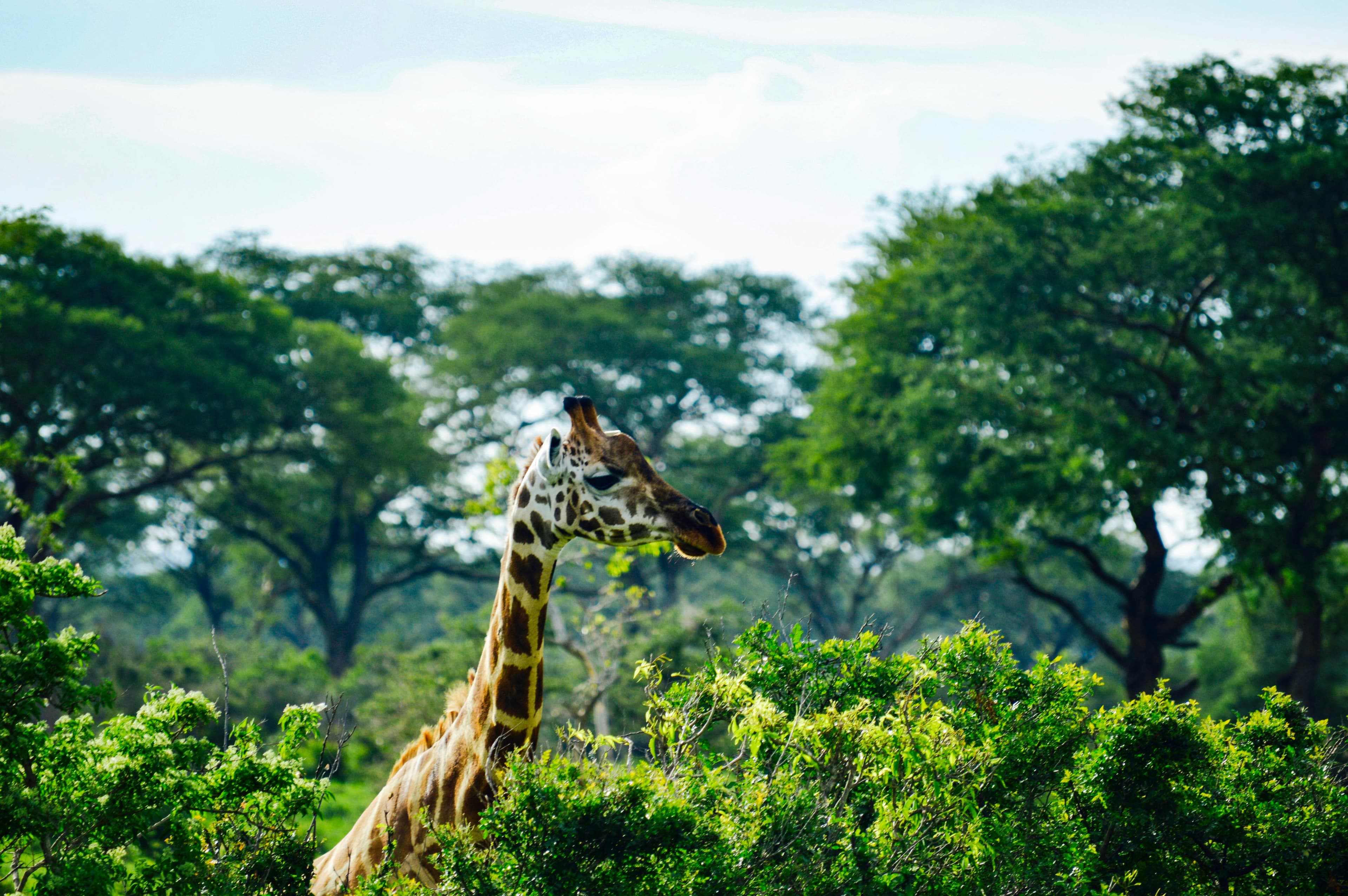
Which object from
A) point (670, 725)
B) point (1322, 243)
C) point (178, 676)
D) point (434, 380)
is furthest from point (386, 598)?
point (670, 725)

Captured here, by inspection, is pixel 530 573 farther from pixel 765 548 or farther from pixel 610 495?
pixel 765 548

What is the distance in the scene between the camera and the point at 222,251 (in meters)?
33.1

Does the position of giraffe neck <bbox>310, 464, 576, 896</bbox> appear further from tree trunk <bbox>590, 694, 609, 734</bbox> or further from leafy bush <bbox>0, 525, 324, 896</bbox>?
tree trunk <bbox>590, 694, 609, 734</bbox>

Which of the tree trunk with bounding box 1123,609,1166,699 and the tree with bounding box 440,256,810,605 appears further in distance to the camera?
the tree with bounding box 440,256,810,605

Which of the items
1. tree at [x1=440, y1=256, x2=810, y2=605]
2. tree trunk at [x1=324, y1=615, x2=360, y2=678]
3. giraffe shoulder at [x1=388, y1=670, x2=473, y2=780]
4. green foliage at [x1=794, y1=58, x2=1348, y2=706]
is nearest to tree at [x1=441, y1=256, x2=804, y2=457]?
tree at [x1=440, y1=256, x2=810, y2=605]

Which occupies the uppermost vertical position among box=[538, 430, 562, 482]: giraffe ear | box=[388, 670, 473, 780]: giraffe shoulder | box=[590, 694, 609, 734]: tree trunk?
box=[538, 430, 562, 482]: giraffe ear

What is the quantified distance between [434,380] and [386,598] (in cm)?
2555

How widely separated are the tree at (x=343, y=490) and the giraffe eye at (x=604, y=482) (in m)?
22.6

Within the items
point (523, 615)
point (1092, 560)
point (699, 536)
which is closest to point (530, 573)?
point (523, 615)

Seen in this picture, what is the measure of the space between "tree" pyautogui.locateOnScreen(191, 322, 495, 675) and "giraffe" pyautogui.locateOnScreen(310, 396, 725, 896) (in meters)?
22.1

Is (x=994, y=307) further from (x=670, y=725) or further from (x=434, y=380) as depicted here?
(x=434, y=380)

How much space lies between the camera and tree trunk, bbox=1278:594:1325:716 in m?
16.7

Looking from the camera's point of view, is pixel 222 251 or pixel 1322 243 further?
pixel 222 251

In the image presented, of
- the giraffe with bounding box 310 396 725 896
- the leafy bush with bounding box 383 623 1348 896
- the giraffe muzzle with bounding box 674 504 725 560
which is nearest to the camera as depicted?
the leafy bush with bounding box 383 623 1348 896
